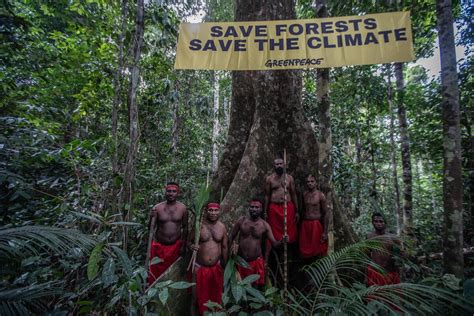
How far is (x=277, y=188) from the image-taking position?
4.38 meters

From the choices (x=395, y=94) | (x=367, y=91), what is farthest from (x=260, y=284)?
(x=367, y=91)

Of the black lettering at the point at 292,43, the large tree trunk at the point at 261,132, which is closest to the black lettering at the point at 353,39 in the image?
the black lettering at the point at 292,43

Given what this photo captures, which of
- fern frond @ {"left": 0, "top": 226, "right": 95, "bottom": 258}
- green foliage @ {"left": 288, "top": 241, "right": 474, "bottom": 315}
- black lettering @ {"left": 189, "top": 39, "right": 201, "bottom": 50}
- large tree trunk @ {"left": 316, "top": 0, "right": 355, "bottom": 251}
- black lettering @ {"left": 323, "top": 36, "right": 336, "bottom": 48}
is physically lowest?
green foliage @ {"left": 288, "top": 241, "right": 474, "bottom": 315}

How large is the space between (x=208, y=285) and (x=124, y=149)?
7.52ft

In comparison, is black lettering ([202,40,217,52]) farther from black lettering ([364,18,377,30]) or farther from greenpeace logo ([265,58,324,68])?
black lettering ([364,18,377,30])

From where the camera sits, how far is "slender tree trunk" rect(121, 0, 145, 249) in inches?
138

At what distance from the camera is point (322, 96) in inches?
139

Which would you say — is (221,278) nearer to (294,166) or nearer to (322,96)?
(294,166)

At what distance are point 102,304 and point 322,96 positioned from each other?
3654mm

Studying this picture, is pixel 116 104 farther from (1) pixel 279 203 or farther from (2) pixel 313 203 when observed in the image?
(2) pixel 313 203

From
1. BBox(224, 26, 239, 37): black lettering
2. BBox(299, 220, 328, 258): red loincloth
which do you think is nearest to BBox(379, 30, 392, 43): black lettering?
BBox(224, 26, 239, 37): black lettering

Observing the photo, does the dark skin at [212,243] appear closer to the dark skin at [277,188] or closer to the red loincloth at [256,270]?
the red loincloth at [256,270]

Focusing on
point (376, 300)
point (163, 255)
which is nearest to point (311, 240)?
point (376, 300)

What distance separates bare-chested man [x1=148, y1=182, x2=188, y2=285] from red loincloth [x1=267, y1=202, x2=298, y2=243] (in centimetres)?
138
